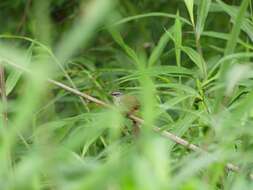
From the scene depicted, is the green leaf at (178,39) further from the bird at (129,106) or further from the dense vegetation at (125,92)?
the bird at (129,106)

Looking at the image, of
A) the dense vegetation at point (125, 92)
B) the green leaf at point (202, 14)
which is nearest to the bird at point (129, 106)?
the dense vegetation at point (125, 92)

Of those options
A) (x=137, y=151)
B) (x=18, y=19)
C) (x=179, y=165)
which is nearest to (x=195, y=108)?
(x=179, y=165)

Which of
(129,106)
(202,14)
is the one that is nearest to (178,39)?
(202,14)

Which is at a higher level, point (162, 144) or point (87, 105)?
point (162, 144)

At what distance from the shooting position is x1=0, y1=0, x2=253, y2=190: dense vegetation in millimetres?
931

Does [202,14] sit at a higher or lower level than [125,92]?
higher

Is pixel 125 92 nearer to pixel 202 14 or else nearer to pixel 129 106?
pixel 202 14

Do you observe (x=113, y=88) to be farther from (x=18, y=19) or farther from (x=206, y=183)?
(x=18, y=19)

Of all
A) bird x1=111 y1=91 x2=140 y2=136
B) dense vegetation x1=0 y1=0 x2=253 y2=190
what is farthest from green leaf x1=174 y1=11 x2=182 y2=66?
bird x1=111 y1=91 x2=140 y2=136

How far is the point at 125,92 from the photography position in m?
1.92

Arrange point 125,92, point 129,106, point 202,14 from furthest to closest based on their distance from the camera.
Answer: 1. point 125,92
2. point 202,14
3. point 129,106

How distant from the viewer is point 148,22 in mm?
2812

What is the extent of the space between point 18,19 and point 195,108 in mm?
1488

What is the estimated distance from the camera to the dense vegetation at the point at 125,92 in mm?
931
